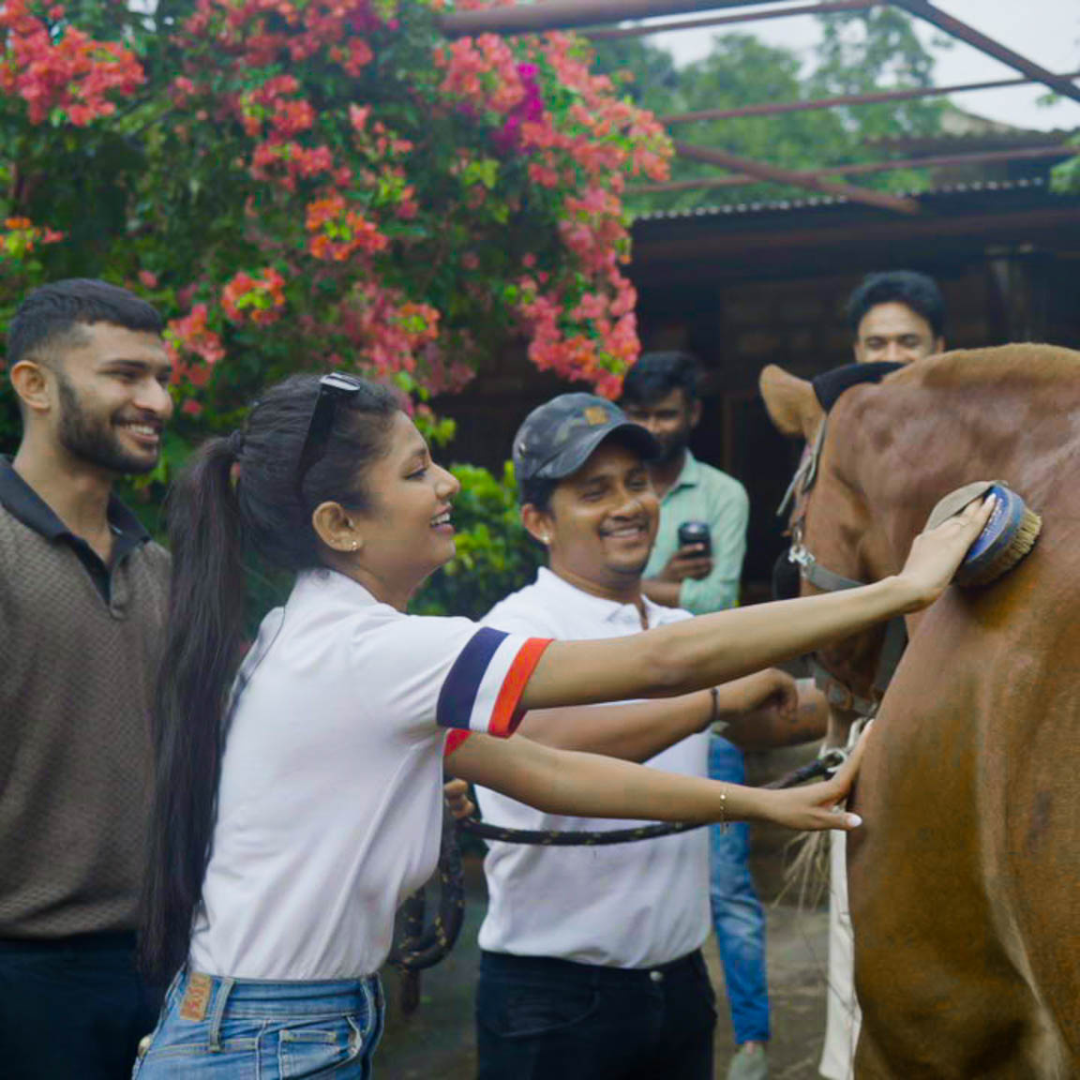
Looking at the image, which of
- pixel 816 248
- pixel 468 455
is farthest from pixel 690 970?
pixel 468 455

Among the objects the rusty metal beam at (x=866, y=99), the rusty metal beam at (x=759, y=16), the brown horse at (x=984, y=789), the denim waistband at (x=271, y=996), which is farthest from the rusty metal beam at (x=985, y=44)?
the denim waistband at (x=271, y=996)

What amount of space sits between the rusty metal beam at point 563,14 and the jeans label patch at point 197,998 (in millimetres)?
Answer: 3050

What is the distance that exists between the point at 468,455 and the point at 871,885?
738 cm

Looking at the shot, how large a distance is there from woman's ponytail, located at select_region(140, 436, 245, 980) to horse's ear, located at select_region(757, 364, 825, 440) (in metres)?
1.24

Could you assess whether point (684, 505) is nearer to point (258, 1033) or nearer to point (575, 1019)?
point (575, 1019)

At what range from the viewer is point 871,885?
2.02 meters

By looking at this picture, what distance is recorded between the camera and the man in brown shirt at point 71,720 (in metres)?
2.59

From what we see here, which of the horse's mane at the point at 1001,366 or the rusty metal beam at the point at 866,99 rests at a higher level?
the rusty metal beam at the point at 866,99

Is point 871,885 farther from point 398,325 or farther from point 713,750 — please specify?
point 398,325

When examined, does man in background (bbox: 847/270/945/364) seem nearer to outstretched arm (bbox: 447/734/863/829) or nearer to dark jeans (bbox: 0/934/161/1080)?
outstretched arm (bbox: 447/734/863/829)

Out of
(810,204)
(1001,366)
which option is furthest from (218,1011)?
(810,204)

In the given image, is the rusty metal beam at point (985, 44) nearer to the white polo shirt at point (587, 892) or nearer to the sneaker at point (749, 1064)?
the white polo shirt at point (587, 892)

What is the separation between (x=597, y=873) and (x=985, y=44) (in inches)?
119

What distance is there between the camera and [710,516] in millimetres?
4832
